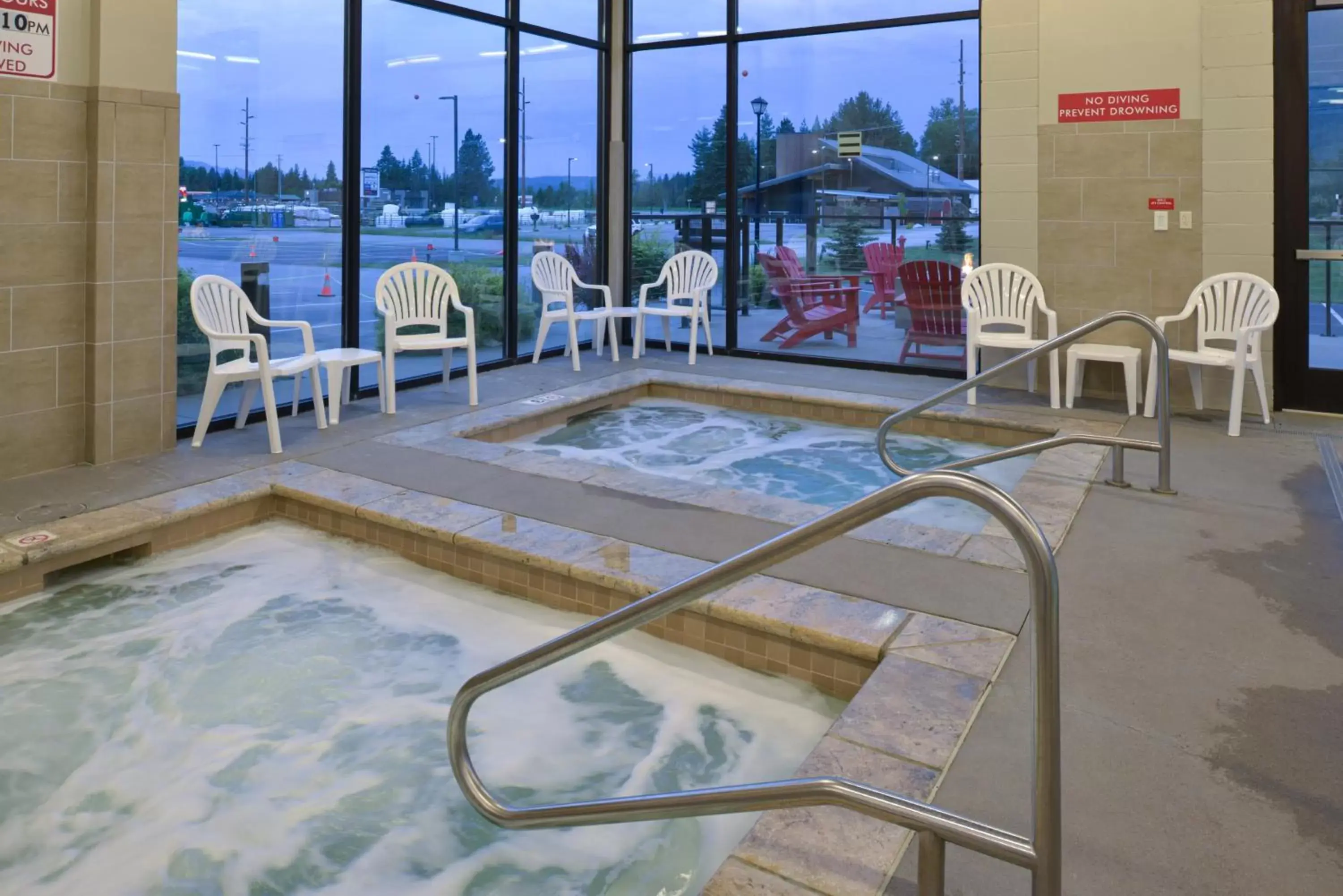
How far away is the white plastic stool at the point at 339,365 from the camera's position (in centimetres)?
540

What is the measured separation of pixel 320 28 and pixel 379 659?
14.7 ft

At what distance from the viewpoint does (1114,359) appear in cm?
580

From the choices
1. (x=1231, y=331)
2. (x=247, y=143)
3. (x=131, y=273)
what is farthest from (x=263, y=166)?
(x=1231, y=331)

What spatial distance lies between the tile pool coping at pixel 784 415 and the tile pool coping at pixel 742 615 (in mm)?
389

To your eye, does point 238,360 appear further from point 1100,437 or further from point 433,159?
point 1100,437

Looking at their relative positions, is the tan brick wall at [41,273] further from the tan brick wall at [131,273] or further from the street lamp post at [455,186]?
the street lamp post at [455,186]

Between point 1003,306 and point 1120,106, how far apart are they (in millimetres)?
1454

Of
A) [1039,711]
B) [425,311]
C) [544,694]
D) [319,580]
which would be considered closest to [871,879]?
[1039,711]

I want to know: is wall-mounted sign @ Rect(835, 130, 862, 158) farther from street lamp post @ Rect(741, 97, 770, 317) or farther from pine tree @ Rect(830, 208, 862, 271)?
street lamp post @ Rect(741, 97, 770, 317)

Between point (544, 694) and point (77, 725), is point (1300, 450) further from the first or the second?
point (77, 725)

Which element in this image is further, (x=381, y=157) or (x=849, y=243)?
(x=849, y=243)

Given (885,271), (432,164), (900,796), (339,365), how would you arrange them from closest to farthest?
(900,796) → (339,365) → (432,164) → (885,271)

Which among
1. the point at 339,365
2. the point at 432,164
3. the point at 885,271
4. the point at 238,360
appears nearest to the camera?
the point at 238,360

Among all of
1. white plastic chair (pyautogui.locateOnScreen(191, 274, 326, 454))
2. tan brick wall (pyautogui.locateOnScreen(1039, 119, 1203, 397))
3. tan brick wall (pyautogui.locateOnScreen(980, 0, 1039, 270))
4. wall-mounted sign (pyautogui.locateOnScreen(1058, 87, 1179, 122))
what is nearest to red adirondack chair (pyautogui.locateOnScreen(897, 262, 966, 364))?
tan brick wall (pyautogui.locateOnScreen(980, 0, 1039, 270))
